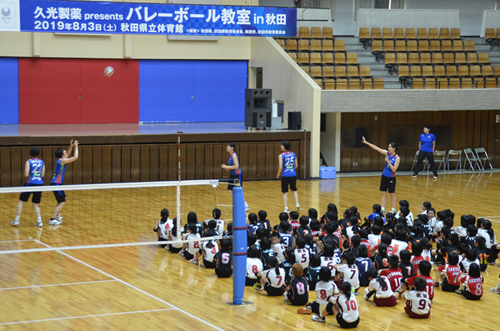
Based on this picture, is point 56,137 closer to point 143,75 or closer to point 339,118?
point 143,75

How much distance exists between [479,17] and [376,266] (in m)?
23.2

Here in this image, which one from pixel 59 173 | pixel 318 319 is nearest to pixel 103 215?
pixel 59 173

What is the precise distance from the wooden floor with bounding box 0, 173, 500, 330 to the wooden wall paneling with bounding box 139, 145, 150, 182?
462 centimetres

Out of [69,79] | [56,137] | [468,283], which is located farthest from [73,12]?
[468,283]

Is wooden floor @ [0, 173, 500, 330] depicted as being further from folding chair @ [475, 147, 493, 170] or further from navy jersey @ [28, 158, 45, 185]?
folding chair @ [475, 147, 493, 170]

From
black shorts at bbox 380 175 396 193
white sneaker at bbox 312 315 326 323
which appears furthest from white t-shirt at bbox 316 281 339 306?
black shorts at bbox 380 175 396 193

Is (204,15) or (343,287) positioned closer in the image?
(343,287)

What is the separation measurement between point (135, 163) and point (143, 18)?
4.39m

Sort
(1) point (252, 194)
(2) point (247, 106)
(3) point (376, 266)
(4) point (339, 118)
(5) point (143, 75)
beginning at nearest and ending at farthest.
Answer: (3) point (376, 266) → (1) point (252, 194) → (2) point (247, 106) → (4) point (339, 118) → (5) point (143, 75)

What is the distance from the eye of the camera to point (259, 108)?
21.6 meters

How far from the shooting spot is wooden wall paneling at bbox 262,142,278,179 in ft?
68.9

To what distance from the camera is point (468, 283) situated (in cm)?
912

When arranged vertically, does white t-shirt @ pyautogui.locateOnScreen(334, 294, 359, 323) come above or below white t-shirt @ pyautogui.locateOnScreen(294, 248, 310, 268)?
below

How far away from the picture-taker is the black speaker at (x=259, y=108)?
2139cm
